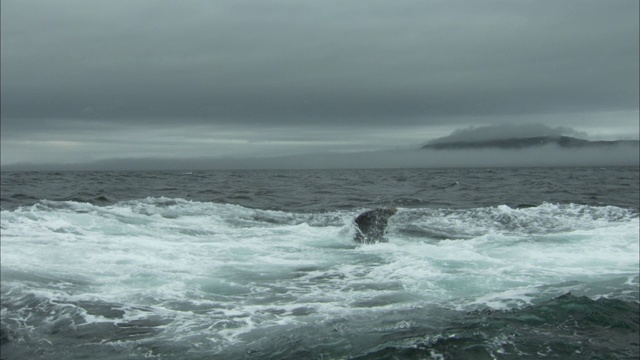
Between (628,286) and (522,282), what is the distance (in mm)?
2099

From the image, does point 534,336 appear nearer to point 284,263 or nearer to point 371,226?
point 284,263

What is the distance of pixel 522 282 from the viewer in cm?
1201

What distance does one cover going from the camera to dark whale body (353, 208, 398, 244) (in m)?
17.3

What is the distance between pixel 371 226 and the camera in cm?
1769

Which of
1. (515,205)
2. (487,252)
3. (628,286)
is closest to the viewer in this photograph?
(628,286)

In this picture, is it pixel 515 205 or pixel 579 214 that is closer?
pixel 579 214

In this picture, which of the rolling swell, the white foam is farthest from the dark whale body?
the rolling swell

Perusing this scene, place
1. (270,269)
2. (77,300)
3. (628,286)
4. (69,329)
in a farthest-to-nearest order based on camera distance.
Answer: (270,269) → (628,286) → (77,300) → (69,329)

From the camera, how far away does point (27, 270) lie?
12500 mm

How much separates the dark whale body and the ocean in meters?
0.36

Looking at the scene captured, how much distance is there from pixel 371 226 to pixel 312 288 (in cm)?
632

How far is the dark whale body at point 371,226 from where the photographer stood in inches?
681

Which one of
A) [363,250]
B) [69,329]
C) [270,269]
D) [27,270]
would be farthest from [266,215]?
[69,329]

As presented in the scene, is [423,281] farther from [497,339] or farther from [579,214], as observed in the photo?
[579,214]
